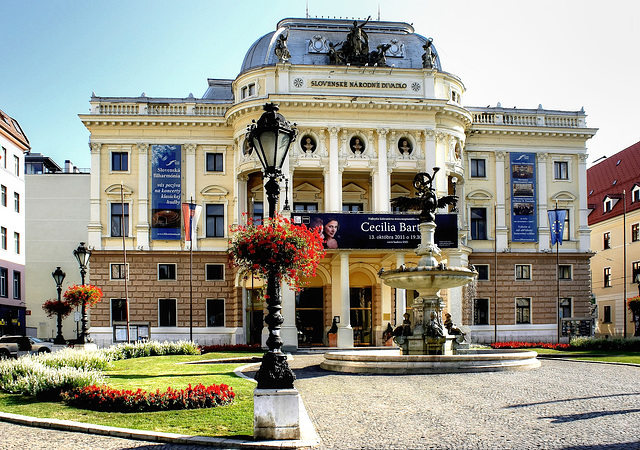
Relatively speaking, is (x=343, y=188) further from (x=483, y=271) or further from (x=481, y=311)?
(x=481, y=311)

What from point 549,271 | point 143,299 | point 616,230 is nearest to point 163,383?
point 143,299

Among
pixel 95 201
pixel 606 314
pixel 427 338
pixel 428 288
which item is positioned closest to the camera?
pixel 427 338

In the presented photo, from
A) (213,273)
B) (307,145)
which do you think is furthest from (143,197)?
(307,145)

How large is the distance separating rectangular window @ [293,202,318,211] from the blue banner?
5992 mm

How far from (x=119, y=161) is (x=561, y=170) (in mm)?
30709

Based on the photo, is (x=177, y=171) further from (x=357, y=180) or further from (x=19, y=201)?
(x=19, y=201)

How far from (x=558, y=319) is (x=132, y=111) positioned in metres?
30.8

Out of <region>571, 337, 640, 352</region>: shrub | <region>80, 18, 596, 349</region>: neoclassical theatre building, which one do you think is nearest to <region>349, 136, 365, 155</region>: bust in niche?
<region>80, 18, 596, 349</region>: neoclassical theatre building

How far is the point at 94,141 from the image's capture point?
47.9 m

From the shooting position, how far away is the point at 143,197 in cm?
4741

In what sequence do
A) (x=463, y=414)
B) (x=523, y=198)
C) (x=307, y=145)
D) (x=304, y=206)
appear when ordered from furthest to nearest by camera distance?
(x=523, y=198) < (x=304, y=206) < (x=307, y=145) < (x=463, y=414)

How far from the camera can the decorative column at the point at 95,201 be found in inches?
1847

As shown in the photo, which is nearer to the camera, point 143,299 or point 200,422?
point 200,422

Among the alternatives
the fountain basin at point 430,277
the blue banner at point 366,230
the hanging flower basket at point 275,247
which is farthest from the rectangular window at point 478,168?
the hanging flower basket at point 275,247
